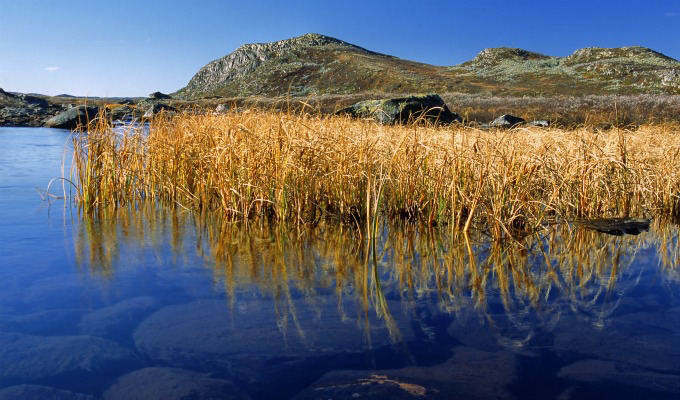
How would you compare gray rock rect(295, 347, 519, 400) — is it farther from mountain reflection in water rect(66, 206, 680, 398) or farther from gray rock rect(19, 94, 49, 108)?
gray rock rect(19, 94, 49, 108)

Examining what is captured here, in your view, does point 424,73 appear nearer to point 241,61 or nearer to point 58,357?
point 241,61

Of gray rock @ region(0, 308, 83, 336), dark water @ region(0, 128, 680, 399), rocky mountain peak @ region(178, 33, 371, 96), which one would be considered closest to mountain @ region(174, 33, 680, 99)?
rocky mountain peak @ region(178, 33, 371, 96)

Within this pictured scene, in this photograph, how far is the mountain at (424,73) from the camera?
47969mm

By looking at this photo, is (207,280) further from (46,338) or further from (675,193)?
(675,193)

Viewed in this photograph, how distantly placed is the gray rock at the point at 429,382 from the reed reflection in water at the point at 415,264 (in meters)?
0.32

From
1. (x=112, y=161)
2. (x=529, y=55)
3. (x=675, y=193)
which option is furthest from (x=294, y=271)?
(x=529, y=55)

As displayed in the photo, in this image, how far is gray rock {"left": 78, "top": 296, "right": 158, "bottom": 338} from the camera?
276 centimetres

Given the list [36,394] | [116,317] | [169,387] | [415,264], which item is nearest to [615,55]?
[415,264]

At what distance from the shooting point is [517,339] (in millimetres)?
2650

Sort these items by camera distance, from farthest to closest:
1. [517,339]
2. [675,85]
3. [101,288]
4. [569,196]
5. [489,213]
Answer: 1. [675,85]
2. [569,196]
3. [489,213]
4. [101,288]
5. [517,339]

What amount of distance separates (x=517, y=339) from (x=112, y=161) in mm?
4792

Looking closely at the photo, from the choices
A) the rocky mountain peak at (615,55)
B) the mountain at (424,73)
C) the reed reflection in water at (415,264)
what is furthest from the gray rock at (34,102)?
the rocky mountain peak at (615,55)

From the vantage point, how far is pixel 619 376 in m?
2.30

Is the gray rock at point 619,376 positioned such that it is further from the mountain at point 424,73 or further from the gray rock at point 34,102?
the gray rock at point 34,102
